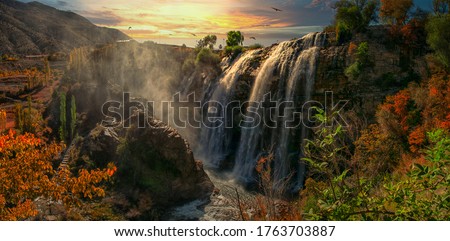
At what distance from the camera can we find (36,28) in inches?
1241

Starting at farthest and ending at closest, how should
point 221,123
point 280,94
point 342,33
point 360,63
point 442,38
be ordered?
point 221,123 < point 342,33 < point 280,94 < point 360,63 < point 442,38

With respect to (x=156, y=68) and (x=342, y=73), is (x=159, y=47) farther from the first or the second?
(x=342, y=73)

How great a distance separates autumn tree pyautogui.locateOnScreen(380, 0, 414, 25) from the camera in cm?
2786

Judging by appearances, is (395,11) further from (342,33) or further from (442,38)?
(442,38)

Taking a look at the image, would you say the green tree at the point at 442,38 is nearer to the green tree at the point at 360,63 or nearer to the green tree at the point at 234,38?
the green tree at the point at 360,63

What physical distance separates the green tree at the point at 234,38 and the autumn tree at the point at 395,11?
15978 millimetres

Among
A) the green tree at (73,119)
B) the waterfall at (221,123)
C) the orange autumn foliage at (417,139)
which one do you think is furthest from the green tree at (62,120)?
the orange autumn foliage at (417,139)

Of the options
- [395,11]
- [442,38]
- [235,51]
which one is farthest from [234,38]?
[442,38]

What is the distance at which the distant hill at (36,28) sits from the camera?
28.7 m

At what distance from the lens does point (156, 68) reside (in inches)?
1768

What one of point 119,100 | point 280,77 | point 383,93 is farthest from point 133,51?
point 383,93

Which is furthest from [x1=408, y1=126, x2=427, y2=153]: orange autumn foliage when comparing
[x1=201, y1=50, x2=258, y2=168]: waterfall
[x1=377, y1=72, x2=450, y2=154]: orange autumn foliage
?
[x1=201, y1=50, x2=258, y2=168]: waterfall

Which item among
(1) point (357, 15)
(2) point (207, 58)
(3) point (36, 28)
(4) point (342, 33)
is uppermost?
(1) point (357, 15)

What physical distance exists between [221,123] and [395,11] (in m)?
15.6
